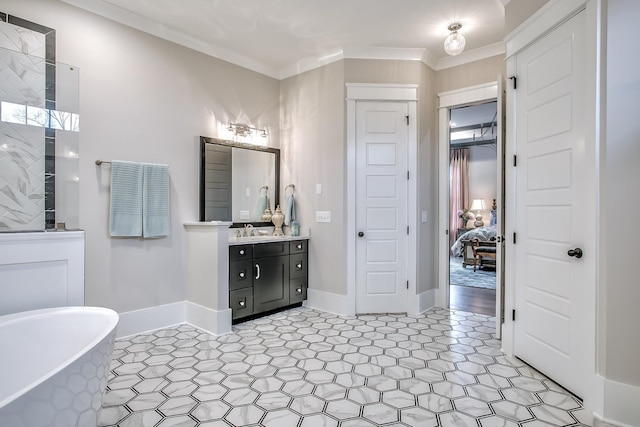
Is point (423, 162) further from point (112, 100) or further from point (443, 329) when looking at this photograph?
point (112, 100)

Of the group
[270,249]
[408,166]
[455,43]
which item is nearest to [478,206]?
[408,166]

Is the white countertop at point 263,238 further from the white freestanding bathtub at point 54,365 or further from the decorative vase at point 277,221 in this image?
the white freestanding bathtub at point 54,365

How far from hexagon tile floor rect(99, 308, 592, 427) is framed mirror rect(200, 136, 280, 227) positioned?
1220 millimetres

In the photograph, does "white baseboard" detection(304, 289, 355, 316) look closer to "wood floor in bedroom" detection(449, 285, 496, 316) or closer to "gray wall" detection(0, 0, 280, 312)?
"wood floor in bedroom" detection(449, 285, 496, 316)

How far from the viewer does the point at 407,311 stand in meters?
3.77

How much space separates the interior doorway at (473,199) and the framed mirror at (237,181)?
2.88 meters

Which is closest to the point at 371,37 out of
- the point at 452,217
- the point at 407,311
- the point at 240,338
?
the point at 407,311

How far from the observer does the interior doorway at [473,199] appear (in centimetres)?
618

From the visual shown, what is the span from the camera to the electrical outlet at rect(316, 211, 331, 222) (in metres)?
3.89

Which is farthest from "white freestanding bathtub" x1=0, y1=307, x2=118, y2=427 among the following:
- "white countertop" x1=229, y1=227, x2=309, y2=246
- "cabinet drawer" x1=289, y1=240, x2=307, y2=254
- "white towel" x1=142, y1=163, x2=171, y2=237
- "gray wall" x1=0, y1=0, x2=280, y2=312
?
"cabinet drawer" x1=289, y1=240, x2=307, y2=254

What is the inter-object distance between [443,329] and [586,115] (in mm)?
2113

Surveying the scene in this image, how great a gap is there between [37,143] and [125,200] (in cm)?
75

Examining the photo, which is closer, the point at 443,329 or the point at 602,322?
the point at 602,322

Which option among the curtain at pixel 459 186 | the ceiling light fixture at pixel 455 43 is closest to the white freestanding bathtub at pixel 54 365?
the ceiling light fixture at pixel 455 43
